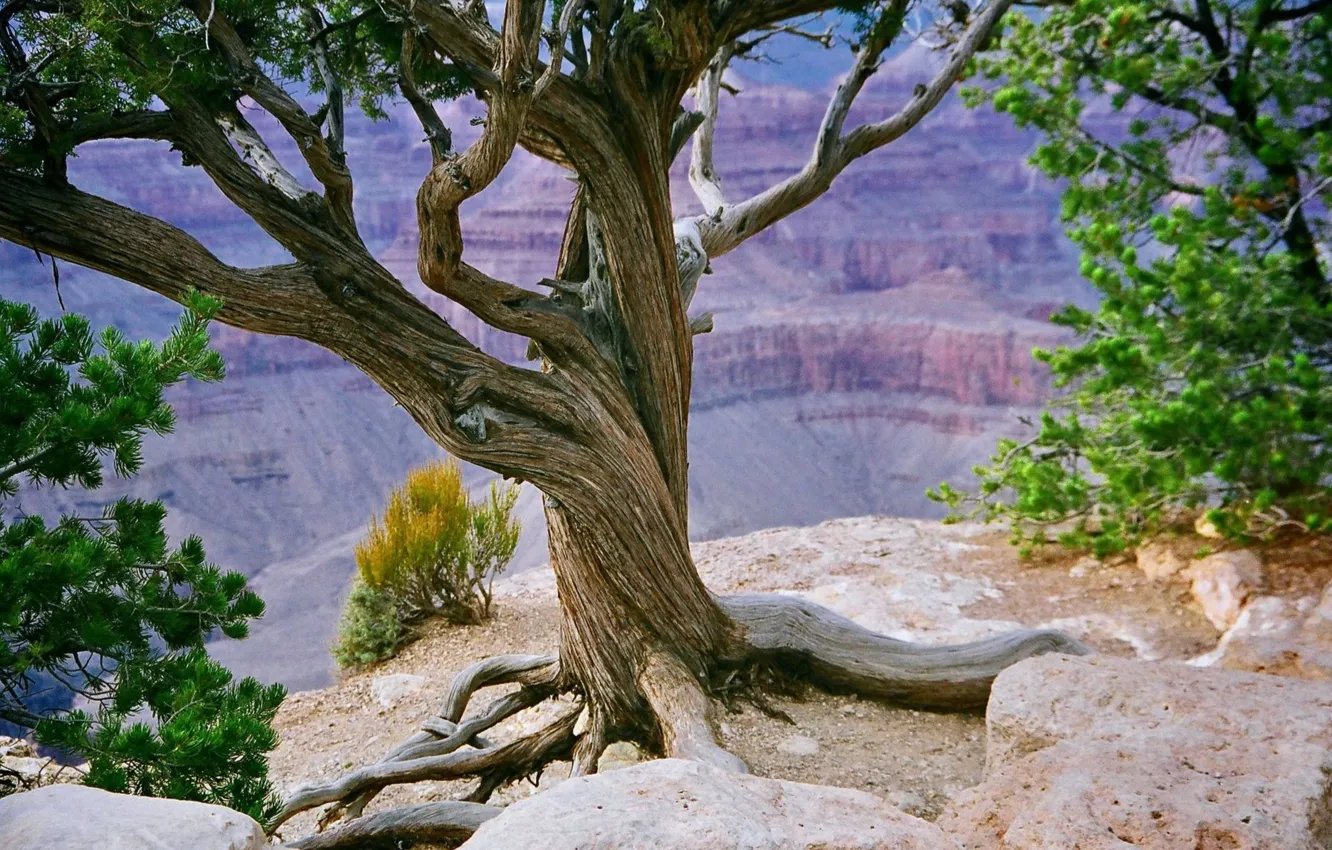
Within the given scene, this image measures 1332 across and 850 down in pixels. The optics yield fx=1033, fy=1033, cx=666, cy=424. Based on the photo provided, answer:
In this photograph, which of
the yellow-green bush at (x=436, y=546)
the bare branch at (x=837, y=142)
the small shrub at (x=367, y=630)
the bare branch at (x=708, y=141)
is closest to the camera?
the bare branch at (x=837, y=142)

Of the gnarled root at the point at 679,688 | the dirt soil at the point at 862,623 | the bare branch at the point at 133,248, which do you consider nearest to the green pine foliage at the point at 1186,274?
the dirt soil at the point at 862,623

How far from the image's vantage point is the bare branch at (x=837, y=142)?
407 centimetres

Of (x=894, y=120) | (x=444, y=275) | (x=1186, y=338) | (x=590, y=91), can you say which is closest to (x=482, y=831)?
(x=444, y=275)

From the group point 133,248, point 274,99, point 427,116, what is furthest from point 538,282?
point 133,248

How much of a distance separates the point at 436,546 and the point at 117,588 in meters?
3.84

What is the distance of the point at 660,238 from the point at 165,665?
6.82ft

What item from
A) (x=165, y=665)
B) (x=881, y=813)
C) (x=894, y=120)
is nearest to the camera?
(x=881, y=813)

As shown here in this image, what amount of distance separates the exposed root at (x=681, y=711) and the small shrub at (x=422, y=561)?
7.93ft

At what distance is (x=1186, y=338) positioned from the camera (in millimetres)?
5262

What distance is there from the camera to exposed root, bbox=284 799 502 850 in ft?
9.52

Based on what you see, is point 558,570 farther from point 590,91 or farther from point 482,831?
point 482,831

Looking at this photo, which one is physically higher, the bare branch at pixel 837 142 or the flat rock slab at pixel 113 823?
the bare branch at pixel 837 142

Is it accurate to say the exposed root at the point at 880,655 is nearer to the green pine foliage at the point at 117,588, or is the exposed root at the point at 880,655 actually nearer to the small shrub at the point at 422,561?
the green pine foliage at the point at 117,588

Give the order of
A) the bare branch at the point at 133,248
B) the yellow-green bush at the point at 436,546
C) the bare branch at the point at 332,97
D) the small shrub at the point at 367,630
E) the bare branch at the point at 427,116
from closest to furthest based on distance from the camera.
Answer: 1. the bare branch at the point at 133,248
2. the bare branch at the point at 427,116
3. the bare branch at the point at 332,97
4. the small shrub at the point at 367,630
5. the yellow-green bush at the point at 436,546
